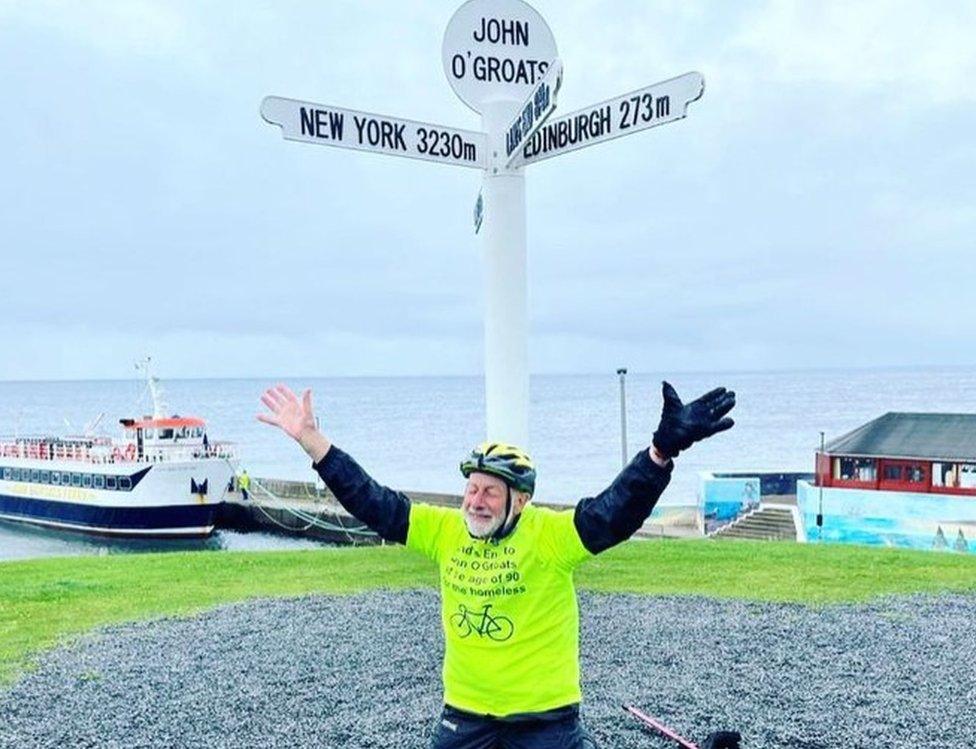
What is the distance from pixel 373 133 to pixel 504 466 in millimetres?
2114

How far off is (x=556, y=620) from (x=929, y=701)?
13.8ft

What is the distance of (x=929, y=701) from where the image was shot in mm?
6367

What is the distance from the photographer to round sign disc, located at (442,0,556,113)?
4855mm

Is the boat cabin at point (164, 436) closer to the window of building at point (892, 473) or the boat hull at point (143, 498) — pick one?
the boat hull at point (143, 498)

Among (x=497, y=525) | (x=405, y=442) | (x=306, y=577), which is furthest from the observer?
(x=405, y=442)

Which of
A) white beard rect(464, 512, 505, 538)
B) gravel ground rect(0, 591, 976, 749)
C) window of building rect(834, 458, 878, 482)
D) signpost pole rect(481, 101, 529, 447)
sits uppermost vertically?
signpost pole rect(481, 101, 529, 447)

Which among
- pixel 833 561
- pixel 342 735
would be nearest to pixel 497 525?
pixel 342 735

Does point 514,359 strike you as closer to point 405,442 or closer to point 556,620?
point 556,620

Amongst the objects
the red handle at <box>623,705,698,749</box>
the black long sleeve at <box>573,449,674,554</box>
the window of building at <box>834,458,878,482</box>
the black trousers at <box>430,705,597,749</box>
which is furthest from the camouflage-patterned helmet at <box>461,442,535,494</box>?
the window of building at <box>834,458,878,482</box>

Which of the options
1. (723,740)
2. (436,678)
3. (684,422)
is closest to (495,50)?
(684,422)

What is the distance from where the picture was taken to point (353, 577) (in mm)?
11648

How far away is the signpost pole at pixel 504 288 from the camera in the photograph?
492 cm

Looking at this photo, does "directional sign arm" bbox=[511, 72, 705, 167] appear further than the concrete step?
No

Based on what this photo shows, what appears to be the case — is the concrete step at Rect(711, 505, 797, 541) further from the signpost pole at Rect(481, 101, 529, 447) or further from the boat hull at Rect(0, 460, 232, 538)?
the signpost pole at Rect(481, 101, 529, 447)
